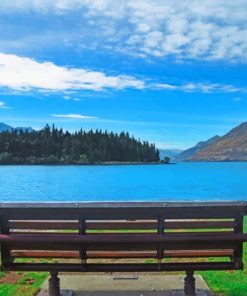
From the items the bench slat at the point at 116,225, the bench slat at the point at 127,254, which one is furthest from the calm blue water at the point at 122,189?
the bench slat at the point at 116,225

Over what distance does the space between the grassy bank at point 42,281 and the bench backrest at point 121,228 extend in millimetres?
933

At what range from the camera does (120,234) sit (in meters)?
5.28

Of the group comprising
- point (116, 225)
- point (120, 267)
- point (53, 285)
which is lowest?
point (53, 285)

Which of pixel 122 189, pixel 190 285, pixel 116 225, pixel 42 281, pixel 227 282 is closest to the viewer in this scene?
pixel 116 225

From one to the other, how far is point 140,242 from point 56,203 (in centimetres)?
105

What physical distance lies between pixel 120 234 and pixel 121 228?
74mm


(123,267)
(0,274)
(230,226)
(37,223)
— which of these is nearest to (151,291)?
(123,267)

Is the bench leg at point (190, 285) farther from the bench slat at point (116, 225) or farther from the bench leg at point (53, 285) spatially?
the bench leg at point (53, 285)

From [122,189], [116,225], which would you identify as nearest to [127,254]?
[116,225]

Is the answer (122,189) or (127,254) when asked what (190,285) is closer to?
(127,254)

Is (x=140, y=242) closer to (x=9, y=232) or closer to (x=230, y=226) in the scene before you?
(x=230, y=226)

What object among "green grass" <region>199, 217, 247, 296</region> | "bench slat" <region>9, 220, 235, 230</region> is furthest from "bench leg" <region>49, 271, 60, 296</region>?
"green grass" <region>199, 217, 247, 296</region>

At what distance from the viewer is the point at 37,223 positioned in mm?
5242

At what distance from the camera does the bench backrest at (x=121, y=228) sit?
5.14m
